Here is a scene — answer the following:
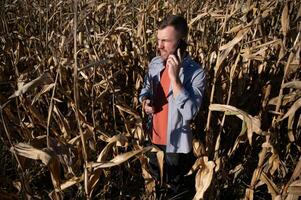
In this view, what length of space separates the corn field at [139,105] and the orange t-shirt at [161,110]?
0.10 meters

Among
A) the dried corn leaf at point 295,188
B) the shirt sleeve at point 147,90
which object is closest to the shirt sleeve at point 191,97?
the shirt sleeve at point 147,90

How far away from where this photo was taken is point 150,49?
266cm

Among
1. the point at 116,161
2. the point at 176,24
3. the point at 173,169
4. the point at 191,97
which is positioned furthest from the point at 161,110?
the point at 116,161

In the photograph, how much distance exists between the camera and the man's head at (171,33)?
1.75 m

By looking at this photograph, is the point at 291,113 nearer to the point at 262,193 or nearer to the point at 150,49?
the point at 262,193

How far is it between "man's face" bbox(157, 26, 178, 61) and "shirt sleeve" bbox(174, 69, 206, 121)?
0.60 ft

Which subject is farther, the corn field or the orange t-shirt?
the orange t-shirt

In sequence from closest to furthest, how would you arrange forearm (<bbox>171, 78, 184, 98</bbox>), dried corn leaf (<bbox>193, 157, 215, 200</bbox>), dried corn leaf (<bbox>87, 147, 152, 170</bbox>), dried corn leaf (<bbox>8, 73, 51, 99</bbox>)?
dried corn leaf (<bbox>8, 73, 51, 99</bbox>)
dried corn leaf (<bbox>87, 147, 152, 170</bbox>)
dried corn leaf (<bbox>193, 157, 215, 200</bbox>)
forearm (<bbox>171, 78, 184, 98</bbox>)

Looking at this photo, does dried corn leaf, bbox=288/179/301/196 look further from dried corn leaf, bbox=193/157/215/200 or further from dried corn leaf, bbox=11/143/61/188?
dried corn leaf, bbox=11/143/61/188

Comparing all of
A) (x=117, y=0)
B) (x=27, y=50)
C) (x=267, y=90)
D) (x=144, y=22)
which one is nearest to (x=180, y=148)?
(x=267, y=90)

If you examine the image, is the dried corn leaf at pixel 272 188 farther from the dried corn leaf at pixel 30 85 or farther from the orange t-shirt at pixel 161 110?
the dried corn leaf at pixel 30 85

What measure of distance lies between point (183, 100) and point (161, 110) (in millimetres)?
259

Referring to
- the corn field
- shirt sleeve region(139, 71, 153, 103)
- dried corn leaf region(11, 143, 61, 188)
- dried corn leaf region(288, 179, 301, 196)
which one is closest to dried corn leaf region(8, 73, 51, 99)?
dried corn leaf region(11, 143, 61, 188)

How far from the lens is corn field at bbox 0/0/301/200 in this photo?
1.67 meters
